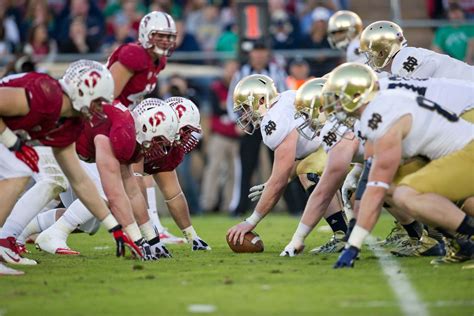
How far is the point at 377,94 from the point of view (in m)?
7.57

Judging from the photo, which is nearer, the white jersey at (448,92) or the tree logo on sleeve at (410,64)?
the white jersey at (448,92)

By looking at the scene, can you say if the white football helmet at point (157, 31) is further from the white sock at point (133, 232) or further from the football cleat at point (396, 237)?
the football cleat at point (396, 237)

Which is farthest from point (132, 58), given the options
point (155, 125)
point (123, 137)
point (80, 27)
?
point (80, 27)

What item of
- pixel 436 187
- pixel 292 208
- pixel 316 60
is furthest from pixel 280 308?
pixel 316 60

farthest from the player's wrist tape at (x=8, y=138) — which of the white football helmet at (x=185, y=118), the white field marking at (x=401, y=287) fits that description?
the white field marking at (x=401, y=287)

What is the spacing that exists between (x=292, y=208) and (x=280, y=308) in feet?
30.2

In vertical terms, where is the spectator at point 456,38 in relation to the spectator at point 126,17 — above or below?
below

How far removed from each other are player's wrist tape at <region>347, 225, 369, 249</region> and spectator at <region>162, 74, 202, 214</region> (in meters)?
7.60

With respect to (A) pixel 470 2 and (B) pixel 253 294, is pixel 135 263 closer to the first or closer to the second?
(B) pixel 253 294

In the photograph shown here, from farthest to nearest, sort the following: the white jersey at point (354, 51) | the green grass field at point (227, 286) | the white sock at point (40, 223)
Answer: the white jersey at point (354, 51) < the white sock at point (40, 223) < the green grass field at point (227, 286)

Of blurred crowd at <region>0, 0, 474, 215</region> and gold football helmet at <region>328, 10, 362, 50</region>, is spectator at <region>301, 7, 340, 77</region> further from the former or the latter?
gold football helmet at <region>328, 10, 362, 50</region>

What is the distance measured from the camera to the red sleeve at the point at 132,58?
9414mm

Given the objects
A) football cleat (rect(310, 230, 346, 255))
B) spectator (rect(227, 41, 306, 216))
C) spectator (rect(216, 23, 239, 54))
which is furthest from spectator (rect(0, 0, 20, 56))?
football cleat (rect(310, 230, 346, 255))

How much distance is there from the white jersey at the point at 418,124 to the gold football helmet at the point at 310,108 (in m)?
1.28
